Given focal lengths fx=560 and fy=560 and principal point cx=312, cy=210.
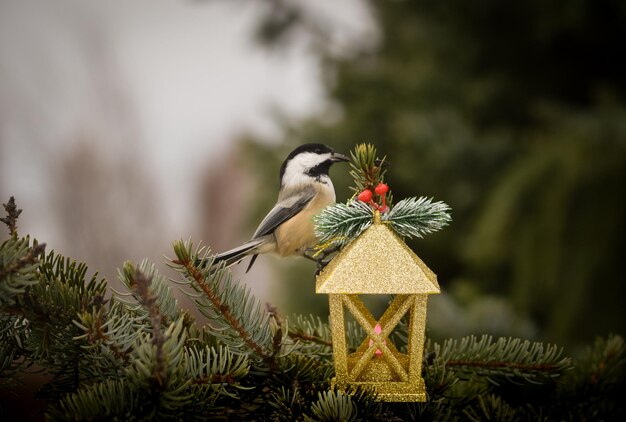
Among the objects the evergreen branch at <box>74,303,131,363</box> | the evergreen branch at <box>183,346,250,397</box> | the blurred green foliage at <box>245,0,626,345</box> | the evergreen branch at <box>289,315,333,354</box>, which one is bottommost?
the evergreen branch at <box>183,346,250,397</box>

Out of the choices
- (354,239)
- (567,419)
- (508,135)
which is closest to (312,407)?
(354,239)

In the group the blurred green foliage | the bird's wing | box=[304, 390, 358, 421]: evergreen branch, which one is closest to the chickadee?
the bird's wing

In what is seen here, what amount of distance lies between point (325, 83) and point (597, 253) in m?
2.12

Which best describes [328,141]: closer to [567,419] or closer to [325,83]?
[325,83]

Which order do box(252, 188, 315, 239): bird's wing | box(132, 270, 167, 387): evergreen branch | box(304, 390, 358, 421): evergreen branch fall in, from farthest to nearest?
box(252, 188, 315, 239): bird's wing → box(304, 390, 358, 421): evergreen branch → box(132, 270, 167, 387): evergreen branch

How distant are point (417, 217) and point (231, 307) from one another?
319 millimetres

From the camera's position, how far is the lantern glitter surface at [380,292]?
2.71ft

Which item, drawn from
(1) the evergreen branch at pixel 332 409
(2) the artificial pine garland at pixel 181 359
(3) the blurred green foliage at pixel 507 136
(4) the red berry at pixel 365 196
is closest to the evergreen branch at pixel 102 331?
(2) the artificial pine garland at pixel 181 359

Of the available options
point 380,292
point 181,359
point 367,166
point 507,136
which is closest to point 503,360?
point 380,292

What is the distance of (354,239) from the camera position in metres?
0.89

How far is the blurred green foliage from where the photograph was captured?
97.1 inches

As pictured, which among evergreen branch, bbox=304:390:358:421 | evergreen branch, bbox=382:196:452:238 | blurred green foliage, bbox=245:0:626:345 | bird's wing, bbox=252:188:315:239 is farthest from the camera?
blurred green foliage, bbox=245:0:626:345

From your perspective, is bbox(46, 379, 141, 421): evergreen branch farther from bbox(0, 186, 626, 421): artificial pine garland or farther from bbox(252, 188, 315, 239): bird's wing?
bbox(252, 188, 315, 239): bird's wing

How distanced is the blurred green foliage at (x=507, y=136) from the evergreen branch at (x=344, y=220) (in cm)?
139
